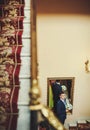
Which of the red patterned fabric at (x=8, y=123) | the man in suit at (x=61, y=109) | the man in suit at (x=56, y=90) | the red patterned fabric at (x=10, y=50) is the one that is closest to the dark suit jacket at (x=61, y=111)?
the man in suit at (x=61, y=109)

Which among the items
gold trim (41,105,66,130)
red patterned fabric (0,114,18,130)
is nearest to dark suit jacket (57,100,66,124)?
red patterned fabric (0,114,18,130)

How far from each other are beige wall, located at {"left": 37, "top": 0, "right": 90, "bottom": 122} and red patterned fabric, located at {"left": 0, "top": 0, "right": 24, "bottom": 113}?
6.95 ft

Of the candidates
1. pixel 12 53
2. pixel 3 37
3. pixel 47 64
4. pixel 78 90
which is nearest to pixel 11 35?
pixel 3 37

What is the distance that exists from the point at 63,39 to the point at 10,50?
131 inches

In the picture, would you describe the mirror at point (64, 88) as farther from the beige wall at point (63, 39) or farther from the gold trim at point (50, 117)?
the gold trim at point (50, 117)

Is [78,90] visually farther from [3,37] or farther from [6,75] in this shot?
[6,75]

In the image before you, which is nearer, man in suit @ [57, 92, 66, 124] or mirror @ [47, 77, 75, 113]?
man in suit @ [57, 92, 66, 124]

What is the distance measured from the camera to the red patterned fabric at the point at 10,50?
270 centimetres

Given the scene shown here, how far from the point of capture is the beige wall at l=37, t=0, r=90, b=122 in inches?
257

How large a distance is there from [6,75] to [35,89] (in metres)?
1.57

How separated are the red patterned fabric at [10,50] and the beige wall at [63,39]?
212 centimetres

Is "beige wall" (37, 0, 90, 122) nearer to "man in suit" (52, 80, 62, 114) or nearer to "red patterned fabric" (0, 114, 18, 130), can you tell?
"man in suit" (52, 80, 62, 114)

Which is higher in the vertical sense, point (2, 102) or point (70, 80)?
point (2, 102)

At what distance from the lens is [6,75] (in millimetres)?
2990
